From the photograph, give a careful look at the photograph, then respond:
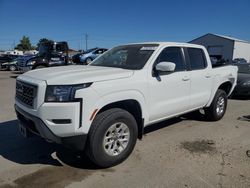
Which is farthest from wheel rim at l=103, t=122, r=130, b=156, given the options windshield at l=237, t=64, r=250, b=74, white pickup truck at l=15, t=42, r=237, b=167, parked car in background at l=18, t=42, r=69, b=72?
parked car in background at l=18, t=42, r=69, b=72

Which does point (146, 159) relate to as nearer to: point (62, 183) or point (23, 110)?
point (62, 183)

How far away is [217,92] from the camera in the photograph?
6324 millimetres

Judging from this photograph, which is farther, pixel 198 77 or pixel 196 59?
pixel 196 59

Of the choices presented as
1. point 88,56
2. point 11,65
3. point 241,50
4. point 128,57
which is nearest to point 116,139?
point 128,57

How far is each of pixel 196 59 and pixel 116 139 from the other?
2.73 m

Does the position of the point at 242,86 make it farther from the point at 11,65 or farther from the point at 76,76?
the point at 11,65

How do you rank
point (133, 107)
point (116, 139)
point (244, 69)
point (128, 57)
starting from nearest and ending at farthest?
point (116, 139), point (133, 107), point (128, 57), point (244, 69)

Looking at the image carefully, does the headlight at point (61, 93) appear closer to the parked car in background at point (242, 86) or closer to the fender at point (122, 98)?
the fender at point (122, 98)

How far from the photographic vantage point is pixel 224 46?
154 feet

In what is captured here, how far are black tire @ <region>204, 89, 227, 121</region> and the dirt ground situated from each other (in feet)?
1.86

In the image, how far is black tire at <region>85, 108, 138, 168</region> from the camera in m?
3.60

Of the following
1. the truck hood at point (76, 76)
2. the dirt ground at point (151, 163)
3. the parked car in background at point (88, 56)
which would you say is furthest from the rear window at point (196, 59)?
the parked car in background at point (88, 56)

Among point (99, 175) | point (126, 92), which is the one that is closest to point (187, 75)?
point (126, 92)

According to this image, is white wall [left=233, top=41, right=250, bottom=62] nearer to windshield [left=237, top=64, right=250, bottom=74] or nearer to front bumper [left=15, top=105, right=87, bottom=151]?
windshield [left=237, top=64, right=250, bottom=74]
